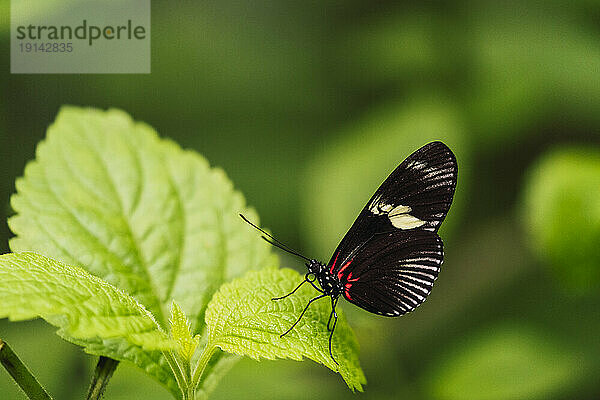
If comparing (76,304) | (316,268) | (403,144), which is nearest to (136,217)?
(316,268)

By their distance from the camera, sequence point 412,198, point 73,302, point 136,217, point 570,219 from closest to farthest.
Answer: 1. point 73,302
2. point 412,198
3. point 136,217
4. point 570,219

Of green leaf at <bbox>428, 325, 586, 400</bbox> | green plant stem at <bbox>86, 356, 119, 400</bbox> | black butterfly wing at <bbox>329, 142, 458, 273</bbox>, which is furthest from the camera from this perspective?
green leaf at <bbox>428, 325, 586, 400</bbox>

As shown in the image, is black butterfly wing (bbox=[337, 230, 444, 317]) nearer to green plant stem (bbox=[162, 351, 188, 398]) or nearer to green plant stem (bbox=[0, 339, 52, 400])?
green plant stem (bbox=[162, 351, 188, 398])

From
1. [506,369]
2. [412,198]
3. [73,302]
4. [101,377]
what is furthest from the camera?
[506,369]

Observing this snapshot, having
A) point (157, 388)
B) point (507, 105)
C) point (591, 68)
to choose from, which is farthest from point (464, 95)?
point (157, 388)

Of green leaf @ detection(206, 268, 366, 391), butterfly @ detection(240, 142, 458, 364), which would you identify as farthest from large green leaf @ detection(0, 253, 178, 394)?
butterfly @ detection(240, 142, 458, 364)

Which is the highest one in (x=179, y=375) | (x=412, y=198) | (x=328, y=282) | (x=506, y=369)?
(x=412, y=198)

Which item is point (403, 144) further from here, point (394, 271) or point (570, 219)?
point (394, 271)
